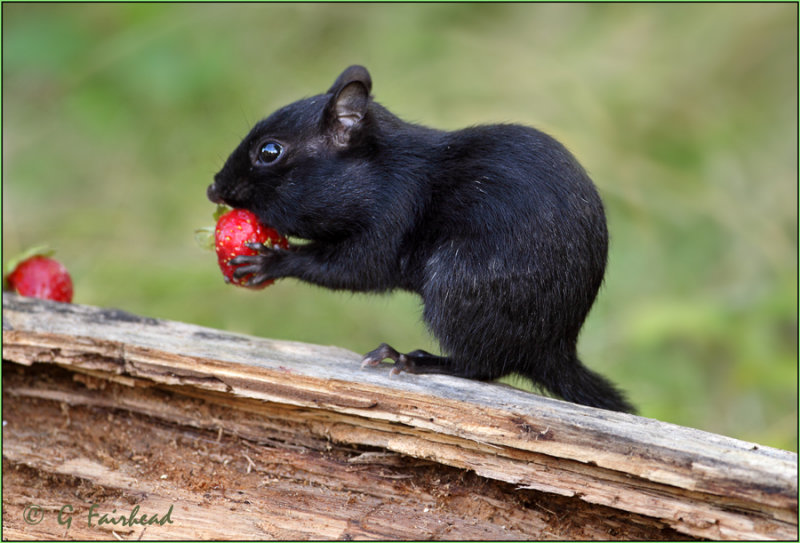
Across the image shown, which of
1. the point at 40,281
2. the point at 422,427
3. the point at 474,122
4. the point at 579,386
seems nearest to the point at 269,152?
the point at 40,281

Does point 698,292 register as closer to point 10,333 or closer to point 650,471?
point 650,471

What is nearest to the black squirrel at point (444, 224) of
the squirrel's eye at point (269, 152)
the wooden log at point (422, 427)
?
the squirrel's eye at point (269, 152)

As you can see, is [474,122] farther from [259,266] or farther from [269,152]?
[259,266]

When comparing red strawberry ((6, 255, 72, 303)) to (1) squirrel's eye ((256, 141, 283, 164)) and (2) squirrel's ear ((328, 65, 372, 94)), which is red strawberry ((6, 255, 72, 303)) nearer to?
(1) squirrel's eye ((256, 141, 283, 164))

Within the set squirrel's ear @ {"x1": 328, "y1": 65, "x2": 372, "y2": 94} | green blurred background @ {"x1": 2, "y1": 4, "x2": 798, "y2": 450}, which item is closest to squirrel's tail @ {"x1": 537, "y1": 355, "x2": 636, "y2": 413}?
squirrel's ear @ {"x1": 328, "y1": 65, "x2": 372, "y2": 94}

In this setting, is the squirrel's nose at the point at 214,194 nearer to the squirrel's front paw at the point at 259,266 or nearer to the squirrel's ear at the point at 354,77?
the squirrel's front paw at the point at 259,266
